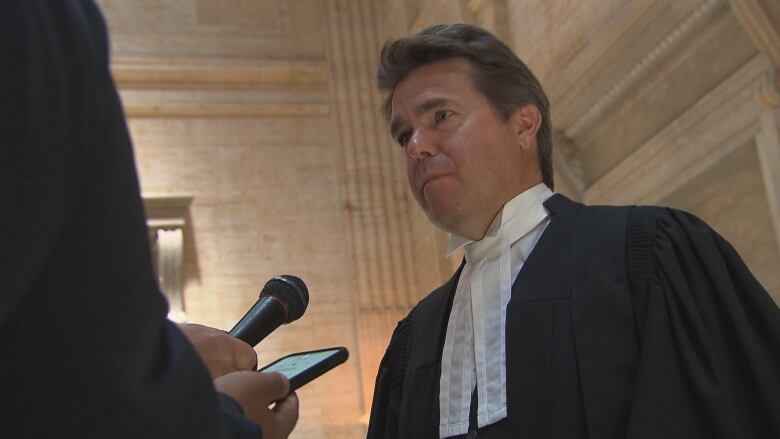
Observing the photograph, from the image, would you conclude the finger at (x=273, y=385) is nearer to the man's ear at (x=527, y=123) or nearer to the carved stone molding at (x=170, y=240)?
the man's ear at (x=527, y=123)

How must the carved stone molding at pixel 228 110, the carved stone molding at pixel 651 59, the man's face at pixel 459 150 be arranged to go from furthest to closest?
the carved stone molding at pixel 228 110 → the carved stone molding at pixel 651 59 → the man's face at pixel 459 150

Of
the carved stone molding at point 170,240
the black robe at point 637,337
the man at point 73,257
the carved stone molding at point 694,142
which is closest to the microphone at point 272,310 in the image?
the black robe at point 637,337

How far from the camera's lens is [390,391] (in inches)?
84.4

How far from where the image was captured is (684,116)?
543 cm

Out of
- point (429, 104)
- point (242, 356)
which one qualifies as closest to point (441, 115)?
point (429, 104)

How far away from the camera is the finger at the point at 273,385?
82cm

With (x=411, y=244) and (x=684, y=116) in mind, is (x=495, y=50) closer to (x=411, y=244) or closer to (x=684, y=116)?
(x=684, y=116)

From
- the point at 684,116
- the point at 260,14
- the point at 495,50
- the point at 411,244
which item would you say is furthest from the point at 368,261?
the point at 495,50

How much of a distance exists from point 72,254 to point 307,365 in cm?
64

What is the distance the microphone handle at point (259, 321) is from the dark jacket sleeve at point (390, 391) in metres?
0.85

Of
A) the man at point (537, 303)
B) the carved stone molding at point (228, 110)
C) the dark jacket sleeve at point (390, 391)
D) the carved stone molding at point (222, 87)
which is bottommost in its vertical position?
the dark jacket sleeve at point (390, 391)

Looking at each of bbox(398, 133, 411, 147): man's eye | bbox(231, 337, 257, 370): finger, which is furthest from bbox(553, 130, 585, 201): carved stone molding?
bbox(231, 337, 257, 370): finger

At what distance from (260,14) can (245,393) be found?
10337 mm

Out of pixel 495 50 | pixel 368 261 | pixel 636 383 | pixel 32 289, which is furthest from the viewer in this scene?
pixel 368 261
